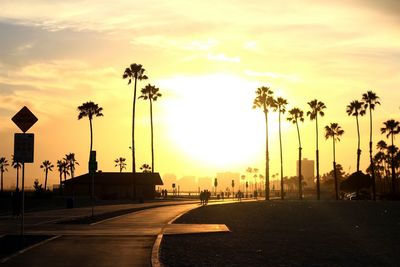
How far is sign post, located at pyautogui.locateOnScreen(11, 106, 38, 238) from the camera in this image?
20125 mm

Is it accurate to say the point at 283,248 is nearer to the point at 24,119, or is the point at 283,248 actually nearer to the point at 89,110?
the point at 24,119

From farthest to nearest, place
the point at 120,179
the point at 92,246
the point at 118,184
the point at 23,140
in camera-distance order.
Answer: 1. the point at 120,179
2. the point at 118,184
3. the point at 23,140
4. the point at 92,246

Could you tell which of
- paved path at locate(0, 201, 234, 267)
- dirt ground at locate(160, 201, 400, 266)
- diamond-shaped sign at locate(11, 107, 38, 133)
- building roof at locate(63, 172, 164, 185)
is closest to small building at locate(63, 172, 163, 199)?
building roof at locate(63, 172, 164, 185)

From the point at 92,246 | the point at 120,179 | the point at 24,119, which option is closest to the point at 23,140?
the point at 24,119

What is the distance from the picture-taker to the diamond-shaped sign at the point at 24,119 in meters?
20.6

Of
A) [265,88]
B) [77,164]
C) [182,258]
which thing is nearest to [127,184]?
[265,88]

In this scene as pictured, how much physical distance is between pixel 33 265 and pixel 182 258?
4.29m

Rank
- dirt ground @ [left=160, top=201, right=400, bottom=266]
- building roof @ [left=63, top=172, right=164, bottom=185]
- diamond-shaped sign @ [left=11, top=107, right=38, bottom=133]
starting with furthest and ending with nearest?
1. building roof @ [left=63, top=172, right=164, bottom=185]
2. diamond-shaped sign @ [left=11, top=107, right=38, bottom=133]
3. dirt ground @ [left=160, top=201, right=400, bottom=266]

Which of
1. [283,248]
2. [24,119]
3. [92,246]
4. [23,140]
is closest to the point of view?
[92,246]

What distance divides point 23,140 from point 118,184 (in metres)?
81.9

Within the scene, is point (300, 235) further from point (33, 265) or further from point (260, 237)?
point (33, 265)

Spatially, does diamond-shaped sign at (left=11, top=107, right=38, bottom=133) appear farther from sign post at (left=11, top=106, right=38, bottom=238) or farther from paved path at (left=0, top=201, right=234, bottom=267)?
paved path at (left=0, top=201, right=234, bottom=267)

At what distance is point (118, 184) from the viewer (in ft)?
333

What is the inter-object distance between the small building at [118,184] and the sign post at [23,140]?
7616 centimetres
